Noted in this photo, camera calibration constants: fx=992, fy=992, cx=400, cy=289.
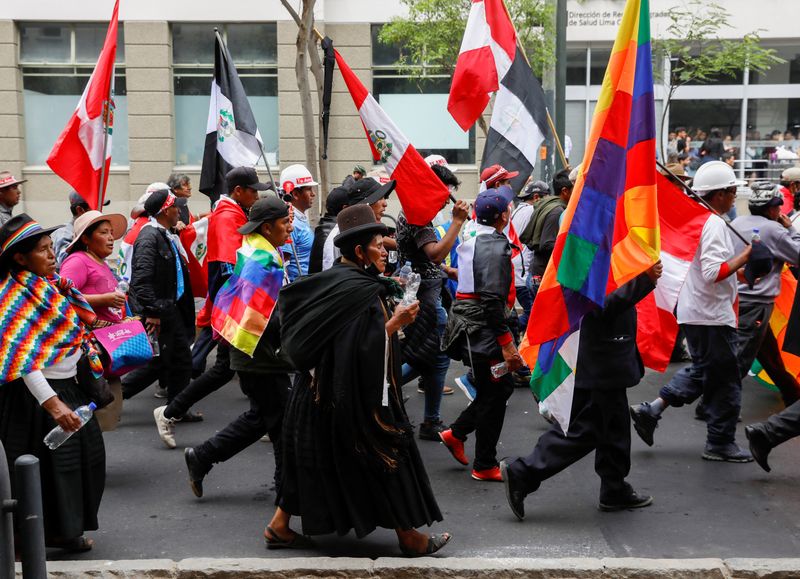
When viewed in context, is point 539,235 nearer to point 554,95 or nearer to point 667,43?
point 554,95

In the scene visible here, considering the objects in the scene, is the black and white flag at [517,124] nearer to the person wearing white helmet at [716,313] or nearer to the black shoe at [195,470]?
the person wearing white helmet at [716,313]

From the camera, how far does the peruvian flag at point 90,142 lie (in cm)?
767

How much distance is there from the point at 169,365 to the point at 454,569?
153 inches

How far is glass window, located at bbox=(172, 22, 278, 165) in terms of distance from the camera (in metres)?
19.6

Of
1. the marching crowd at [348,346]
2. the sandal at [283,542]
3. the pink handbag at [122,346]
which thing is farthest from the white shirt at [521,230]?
the sandal at [283,542]

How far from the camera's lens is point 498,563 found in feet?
→ 15.7

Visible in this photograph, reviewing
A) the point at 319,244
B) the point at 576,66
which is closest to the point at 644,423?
the point at 319,244

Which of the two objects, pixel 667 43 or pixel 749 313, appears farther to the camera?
pixel 667 43

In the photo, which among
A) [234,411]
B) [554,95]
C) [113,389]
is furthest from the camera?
[554,95]

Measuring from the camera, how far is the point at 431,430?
24.5ft

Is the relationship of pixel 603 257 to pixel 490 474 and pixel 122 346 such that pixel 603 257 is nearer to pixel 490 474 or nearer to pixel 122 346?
pixel 490 474

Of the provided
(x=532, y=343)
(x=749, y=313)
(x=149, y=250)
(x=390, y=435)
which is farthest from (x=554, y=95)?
(x=390, y=435)

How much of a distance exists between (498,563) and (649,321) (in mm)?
2331

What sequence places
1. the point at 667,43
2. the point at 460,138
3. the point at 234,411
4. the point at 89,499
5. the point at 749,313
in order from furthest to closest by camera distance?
the point at 460,138, the point at 667,43, the point at 234,411, the point at 749,313, the point at 89,499
